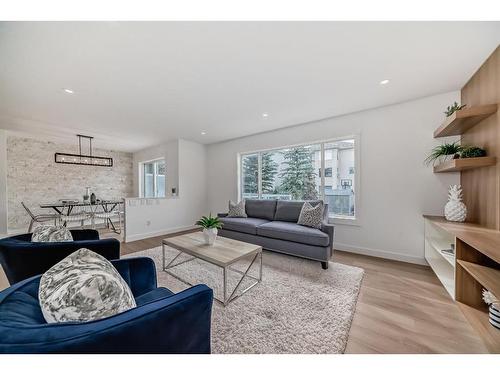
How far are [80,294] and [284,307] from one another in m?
1.57

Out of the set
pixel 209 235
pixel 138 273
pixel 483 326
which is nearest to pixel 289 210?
pixel 209 235

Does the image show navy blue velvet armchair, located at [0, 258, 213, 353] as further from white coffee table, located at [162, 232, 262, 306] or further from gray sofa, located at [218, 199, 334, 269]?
gray sofa, located at [218, 199, 334, 269]

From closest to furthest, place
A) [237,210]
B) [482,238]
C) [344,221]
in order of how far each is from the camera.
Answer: [482,238]
[344,221]
[237,210]

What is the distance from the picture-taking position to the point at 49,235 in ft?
5.57

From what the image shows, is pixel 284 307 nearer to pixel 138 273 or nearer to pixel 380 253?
pixel 138 273

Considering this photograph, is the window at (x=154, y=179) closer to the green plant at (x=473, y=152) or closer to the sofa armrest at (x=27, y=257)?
the sofa armrest at (x=27, y=257)

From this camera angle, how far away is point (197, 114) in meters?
3.29

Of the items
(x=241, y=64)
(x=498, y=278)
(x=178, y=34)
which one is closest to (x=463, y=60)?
(x=498, y=278)

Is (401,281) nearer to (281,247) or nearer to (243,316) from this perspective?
(281,247)

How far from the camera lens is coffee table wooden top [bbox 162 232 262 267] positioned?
194 cm

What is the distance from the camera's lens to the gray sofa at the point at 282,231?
263 cm

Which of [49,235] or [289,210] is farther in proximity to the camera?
[289,210]

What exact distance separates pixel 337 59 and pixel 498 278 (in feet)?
6.84

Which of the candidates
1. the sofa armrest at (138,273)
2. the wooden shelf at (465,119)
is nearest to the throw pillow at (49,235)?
the sofa armrest at (138,273)
